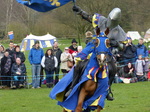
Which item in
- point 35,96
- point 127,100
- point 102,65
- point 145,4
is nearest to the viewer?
point 102,65

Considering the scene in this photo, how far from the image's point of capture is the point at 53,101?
458 inches

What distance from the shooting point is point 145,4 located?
30484 millimetres

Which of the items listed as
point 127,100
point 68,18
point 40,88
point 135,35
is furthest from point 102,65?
point 135,35

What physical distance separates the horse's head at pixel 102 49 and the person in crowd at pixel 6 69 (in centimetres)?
794

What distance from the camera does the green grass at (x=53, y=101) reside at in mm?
10094

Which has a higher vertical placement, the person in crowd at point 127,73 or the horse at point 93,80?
the horse at point 93,80

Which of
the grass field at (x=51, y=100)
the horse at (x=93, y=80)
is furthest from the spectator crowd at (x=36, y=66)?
the horse at (x=93, y=80)

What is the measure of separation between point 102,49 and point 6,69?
8.22 m

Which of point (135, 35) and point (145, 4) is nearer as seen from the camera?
point (145, 4)

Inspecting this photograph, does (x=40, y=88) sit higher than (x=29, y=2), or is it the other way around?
(x=29, y=2)

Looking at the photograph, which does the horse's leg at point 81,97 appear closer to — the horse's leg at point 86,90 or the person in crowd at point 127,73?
the horse's leg at point 86,90

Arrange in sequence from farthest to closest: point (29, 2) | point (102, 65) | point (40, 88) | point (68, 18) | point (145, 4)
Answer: point (68, 18) < point (145, 4) < point (40, 88) < point (29, 2) < point (102, 65)

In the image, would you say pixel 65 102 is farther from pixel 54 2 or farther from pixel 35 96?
pixel 35 96

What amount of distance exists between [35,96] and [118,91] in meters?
3.02
